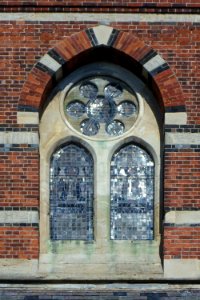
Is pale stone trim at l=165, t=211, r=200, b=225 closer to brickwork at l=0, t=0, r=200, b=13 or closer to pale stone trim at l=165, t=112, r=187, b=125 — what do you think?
pale stone trim at l=165, t=112, r=187, b=125

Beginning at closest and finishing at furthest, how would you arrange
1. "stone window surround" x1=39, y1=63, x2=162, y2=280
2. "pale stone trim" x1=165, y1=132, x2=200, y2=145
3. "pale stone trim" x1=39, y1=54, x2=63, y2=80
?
"pale stone trim" x1=165, y1=132, x2=200, y2=145 < "pale stone trim" x1=39, y1=54, x2=63, y2=80 < "stone window surround" x1=39, y1=63, x2=162, y2=280

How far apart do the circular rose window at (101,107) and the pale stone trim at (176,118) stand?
67cm

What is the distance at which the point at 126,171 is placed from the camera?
10719 millimetres

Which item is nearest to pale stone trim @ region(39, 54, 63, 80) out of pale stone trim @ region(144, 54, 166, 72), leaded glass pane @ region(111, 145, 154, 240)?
pale stone trim @ region(144, 54, 166, 72)

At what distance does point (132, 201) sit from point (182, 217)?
2.77ft

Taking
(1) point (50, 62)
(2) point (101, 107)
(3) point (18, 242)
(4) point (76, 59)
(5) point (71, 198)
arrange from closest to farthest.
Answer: (3) point (18, 242) < (1) point (50, 62) < (4) point (76, 59) < (5) point (71, 198) < (2) point (101, 107)

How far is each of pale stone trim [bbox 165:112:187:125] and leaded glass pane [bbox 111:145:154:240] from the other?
761 millimetres

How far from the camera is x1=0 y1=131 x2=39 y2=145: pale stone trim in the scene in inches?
403

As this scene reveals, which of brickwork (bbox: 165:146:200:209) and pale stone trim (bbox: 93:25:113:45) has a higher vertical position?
pale stone trim (bbox: 93:25:113:45)

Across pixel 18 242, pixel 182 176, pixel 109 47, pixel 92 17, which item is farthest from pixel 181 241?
pixel 92 17

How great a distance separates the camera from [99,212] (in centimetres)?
1062

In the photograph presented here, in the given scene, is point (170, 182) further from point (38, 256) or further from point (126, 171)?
point (38, 256)

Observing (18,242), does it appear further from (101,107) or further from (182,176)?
(182,176)

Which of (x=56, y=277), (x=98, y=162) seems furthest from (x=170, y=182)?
(x=56, y=277)
